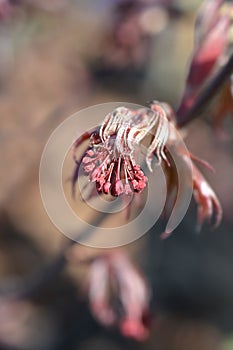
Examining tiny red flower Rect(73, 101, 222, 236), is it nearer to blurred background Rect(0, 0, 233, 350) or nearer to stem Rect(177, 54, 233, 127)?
stem Rect(177, 54, 233, 127)

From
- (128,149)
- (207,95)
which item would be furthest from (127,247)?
(128,149)

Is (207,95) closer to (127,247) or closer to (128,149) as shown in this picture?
(128,149)

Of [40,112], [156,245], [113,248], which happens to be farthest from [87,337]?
[40,112]

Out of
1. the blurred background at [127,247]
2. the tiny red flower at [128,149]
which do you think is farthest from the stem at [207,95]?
the blurred background at [127,247]

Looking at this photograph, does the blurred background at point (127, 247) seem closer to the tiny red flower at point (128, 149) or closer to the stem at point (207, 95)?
the stem at point (207, 95)

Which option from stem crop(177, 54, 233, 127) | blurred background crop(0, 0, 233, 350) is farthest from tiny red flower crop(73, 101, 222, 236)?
blurred background crop(0, 0, 233, 350)

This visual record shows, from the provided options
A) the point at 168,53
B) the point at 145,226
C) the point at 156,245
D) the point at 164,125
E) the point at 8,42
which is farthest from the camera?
the point at 168,53

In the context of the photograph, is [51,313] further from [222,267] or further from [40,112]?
[40,112]
